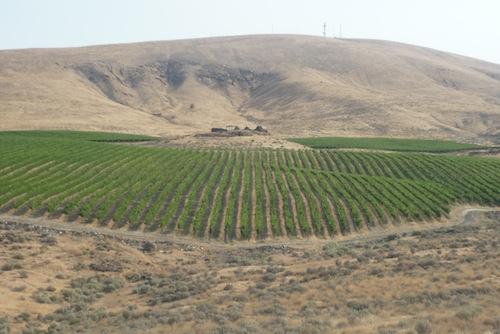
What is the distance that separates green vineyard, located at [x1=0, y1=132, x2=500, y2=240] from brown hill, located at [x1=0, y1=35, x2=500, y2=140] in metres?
44.0

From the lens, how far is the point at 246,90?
154m

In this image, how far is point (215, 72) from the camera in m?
158

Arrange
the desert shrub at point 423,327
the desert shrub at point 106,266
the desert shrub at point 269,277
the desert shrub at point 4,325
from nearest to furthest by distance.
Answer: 1. the desert shrub at point 423,327
2. the desert shrub at point 4,325
3. the desert shrub at point 269,277
4. the desert shrub at point 106,266

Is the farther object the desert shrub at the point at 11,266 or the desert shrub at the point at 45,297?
the desert shrub at the point at 11,266

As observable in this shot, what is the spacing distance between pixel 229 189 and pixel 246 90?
118348 millimetres

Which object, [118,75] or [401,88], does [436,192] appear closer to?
[401,88]

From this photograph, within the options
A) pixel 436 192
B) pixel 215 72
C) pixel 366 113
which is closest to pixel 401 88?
pixel 366 113

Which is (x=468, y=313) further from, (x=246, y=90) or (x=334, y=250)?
(x=246, y=90)

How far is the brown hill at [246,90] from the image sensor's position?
10431 cm

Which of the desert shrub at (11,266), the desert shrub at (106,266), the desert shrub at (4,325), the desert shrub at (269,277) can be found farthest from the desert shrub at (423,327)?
the desert shrub at (11,266)

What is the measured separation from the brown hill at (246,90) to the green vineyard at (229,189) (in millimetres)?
44013

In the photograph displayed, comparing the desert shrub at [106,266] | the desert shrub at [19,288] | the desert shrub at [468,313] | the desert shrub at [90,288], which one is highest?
the desert shrub at [468,313]

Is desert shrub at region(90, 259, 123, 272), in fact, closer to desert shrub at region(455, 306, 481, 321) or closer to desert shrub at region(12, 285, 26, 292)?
desert shrub at region(12, 285, 26, 292)

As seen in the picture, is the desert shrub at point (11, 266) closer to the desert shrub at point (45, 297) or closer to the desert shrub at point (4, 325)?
the desert shrub at point (45, 297)
